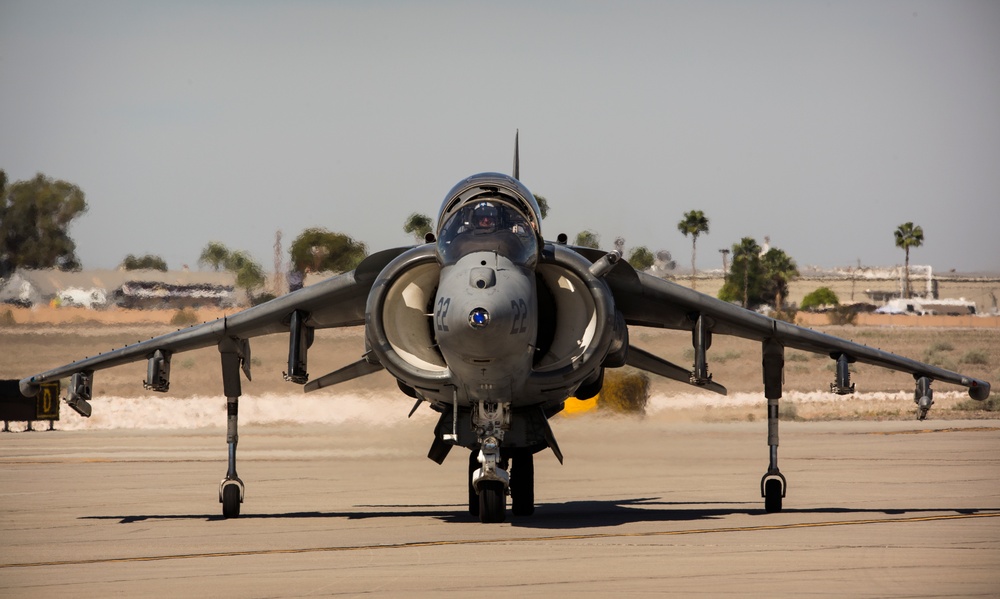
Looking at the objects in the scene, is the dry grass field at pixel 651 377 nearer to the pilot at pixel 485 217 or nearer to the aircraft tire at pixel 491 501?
the aircraft tire at pixel 491 501

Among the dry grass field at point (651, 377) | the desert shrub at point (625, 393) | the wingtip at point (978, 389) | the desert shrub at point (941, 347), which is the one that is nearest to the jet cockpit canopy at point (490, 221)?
the wingtip at point (978, 389)

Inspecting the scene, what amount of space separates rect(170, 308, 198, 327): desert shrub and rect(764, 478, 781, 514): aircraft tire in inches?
1568

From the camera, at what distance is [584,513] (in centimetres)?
1869

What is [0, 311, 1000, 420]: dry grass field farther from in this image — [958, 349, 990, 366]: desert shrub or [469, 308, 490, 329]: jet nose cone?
[469, 308, 490, 329]: jet nose cone

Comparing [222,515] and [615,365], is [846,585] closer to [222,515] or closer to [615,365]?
[615,365]

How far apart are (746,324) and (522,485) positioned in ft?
12.0

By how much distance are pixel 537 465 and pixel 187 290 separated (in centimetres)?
4106

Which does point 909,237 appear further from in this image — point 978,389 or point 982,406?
point 978,389

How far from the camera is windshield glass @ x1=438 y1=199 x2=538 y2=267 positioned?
1556cm

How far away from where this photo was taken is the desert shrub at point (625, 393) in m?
37.4

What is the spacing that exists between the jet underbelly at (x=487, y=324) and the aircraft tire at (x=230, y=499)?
3927 mm

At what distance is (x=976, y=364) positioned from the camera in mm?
59031

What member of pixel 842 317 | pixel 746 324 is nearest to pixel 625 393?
pixel 746 324

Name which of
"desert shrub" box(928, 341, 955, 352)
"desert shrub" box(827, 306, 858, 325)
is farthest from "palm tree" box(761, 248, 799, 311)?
"desert shrub" box(928, 341, 955, 352)
